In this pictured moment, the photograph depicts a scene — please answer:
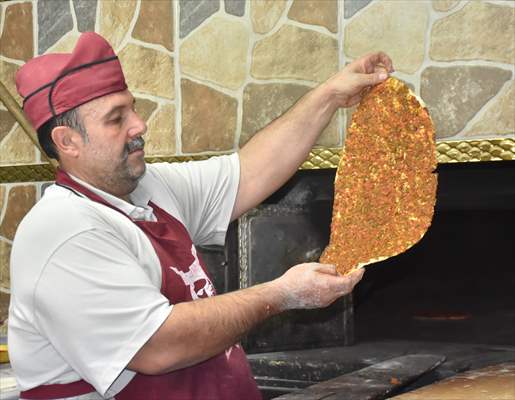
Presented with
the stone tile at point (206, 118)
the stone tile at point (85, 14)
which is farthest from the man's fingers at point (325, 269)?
the stone tile at point (85, 14)

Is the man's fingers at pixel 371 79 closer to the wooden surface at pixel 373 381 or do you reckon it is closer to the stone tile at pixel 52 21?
the wooden surface at pixel 373 381

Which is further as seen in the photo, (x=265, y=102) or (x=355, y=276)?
(x=265, y=102)

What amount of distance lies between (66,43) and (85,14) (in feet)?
0.45

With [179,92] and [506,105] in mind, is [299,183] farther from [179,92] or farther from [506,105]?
[506,105]

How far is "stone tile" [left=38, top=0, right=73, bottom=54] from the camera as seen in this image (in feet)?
11.4

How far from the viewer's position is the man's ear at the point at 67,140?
1.73 meters

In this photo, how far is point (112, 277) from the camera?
1.55 metres

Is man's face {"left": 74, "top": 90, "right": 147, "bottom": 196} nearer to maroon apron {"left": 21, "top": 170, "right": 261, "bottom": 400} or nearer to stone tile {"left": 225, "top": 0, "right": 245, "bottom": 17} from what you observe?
maroon apron {"left": 21, "top": 170, "right": 261, "bottom": 400}

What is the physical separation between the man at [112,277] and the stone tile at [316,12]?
97 centimetres

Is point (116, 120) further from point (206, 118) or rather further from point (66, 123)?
point (206, 118)

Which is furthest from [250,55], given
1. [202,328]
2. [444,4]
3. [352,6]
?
[202,328]

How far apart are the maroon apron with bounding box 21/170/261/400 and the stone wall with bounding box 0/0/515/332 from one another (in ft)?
4.03

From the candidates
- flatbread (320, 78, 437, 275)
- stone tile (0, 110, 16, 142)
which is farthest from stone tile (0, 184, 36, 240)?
flatbread (320, 78, 437, 275)

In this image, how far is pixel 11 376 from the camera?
9.52ft
